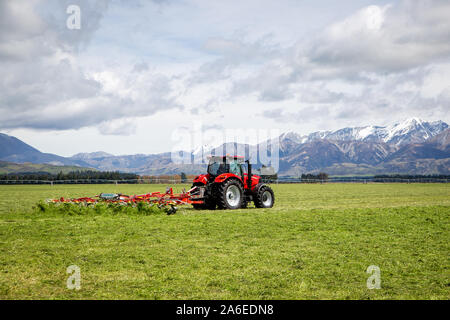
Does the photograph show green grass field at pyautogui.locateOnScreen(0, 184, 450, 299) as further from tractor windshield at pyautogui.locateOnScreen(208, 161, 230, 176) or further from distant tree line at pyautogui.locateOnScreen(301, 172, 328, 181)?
distant tree line at pyautogui.locateOnScreen(301, 172, 328, 181)

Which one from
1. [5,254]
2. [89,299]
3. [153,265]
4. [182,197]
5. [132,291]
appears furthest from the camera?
[182,197]

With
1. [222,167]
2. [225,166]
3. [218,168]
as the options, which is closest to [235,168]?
[225,166]

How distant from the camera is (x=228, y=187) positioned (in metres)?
21.5

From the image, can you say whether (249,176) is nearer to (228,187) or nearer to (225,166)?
(225,166)

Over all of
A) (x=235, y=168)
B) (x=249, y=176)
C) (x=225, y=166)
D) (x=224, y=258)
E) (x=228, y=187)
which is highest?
(x=225, y=166)

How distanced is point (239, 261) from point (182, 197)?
11.5 metres

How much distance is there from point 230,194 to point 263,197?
2417mm

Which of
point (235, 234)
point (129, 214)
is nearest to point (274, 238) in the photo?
point (235, 234)

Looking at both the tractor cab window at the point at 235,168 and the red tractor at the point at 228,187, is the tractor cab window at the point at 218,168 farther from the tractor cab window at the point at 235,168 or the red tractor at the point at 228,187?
the tractor cab window at the point at 235,168

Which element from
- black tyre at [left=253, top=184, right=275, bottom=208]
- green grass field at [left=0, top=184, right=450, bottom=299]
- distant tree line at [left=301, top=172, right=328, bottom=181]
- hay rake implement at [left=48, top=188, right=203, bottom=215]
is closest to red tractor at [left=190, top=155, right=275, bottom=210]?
black tyre at [left=253, top=184, right=275, bottom=208]

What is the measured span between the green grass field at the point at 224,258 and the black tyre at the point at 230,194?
4.64 m

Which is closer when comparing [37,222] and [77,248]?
[77,248]

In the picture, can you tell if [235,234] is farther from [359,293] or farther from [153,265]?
[359,293]
